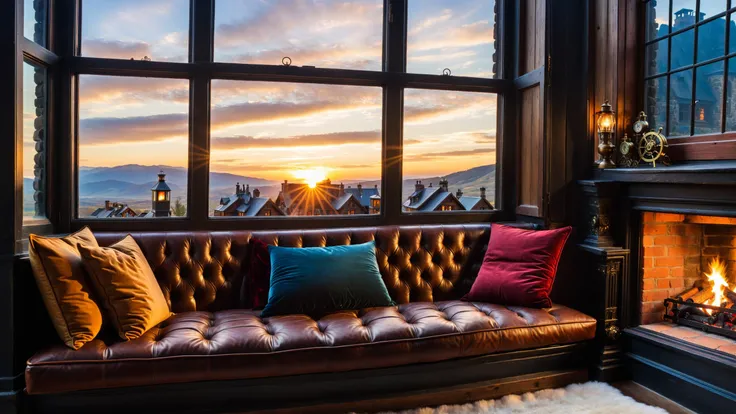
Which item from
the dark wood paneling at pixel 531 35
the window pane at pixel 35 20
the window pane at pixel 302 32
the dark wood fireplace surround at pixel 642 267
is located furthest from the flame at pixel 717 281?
the window pane at pixel 35 20

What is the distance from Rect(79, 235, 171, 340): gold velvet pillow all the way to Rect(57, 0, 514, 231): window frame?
67 cm

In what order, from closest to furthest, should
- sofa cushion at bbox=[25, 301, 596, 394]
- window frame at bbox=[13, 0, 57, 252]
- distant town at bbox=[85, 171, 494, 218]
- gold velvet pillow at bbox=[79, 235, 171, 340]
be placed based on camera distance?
sofa cushion at bbox=[25, 301, 596, 394]
gold velvet pillow at bbox=[79, 235, 171, 340]
window frame at bbox=[13, 0, 57, 252]
distant town at bbox=[85, 171, 494, 218]

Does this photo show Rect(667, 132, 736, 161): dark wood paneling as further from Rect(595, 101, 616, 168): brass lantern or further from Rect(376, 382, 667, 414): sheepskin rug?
Rect(376, 382, 667, 414): sheepskin rug

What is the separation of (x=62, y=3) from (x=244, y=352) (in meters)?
2.25

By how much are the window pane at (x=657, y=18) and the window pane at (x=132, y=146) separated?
111 inches

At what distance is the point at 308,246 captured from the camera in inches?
120

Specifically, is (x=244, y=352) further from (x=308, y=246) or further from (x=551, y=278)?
(x=551, y=278)

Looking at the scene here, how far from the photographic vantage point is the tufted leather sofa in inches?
84.2

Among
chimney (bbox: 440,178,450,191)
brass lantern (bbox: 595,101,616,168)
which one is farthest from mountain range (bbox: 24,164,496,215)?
brass lantern (bbox: 595,101,616,168)

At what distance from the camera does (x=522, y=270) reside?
296 centimetres

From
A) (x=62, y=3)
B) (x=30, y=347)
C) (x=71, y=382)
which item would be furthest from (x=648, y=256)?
(x=62, y=3)

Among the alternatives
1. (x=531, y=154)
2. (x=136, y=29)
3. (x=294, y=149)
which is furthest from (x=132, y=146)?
(x=531, y=154)

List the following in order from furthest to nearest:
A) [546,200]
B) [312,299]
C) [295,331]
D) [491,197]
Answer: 1. [491,197]
2. [546,200]
3. [312,299]
4. [295,331]

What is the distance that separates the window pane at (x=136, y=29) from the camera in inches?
118
